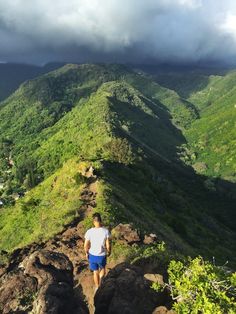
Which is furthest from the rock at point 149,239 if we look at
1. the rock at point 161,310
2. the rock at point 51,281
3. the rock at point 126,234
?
the rock at point 161,310

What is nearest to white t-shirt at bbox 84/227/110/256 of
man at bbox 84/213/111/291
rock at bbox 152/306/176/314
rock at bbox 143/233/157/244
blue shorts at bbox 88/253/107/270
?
→ man at bbox 84/213/111/291

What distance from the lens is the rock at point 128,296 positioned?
27.9 metres

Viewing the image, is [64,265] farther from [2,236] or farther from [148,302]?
[2,236]

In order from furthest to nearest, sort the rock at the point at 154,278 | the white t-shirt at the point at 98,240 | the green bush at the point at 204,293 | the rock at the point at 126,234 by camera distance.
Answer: the rock at the point at 126,234, the white t-shirt at the point at 98,240, the rock at the point at 154,278, the green bush at the point at 204,293

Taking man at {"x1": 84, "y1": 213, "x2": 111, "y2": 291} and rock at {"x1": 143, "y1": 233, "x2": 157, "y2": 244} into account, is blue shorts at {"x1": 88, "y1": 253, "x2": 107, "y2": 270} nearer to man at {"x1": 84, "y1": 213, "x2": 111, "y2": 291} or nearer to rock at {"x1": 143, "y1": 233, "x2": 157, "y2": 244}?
man at {"x1": 84, "y1": 213, "x2": 111, "y2": 291}

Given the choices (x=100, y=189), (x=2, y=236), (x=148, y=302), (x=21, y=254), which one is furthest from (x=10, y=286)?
(x=2, y=236)

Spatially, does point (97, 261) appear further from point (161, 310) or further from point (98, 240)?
point (161, 310)

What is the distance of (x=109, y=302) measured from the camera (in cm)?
2867

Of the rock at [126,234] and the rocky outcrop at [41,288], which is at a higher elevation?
the rocky outcrop at [41,288]

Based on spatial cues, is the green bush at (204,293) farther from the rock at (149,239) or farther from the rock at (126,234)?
the rock at (149,239)

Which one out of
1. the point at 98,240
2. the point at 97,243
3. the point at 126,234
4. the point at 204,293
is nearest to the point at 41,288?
the point at 97,243

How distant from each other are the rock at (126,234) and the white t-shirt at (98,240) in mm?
13749

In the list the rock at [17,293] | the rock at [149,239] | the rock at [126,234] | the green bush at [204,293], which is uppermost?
the green bush at [204,293]

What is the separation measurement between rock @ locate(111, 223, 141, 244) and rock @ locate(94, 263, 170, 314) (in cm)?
1489
